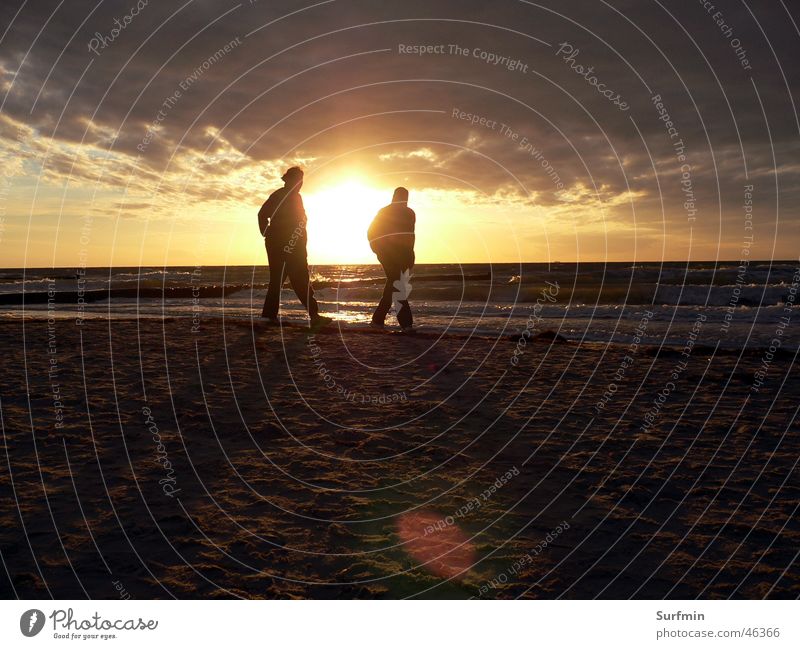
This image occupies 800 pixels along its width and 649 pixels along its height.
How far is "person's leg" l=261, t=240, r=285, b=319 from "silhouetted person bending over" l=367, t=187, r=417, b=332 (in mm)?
2138

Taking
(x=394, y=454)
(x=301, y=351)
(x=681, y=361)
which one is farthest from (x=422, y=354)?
(x=394, y=454)

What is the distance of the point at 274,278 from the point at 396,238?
9.79ft

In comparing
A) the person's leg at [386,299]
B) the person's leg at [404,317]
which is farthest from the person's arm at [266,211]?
the person's leg at [404,317]

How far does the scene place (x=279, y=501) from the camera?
3879 mm

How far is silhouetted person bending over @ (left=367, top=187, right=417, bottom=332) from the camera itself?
13.8 m

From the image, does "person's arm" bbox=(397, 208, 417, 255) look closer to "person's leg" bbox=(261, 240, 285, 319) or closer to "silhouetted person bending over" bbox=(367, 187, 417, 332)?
"silhouetted person bending over" bbox=(367, 187, 417, 332)

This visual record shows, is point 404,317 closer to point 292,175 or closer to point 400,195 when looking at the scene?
point 400,195

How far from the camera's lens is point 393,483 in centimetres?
424
